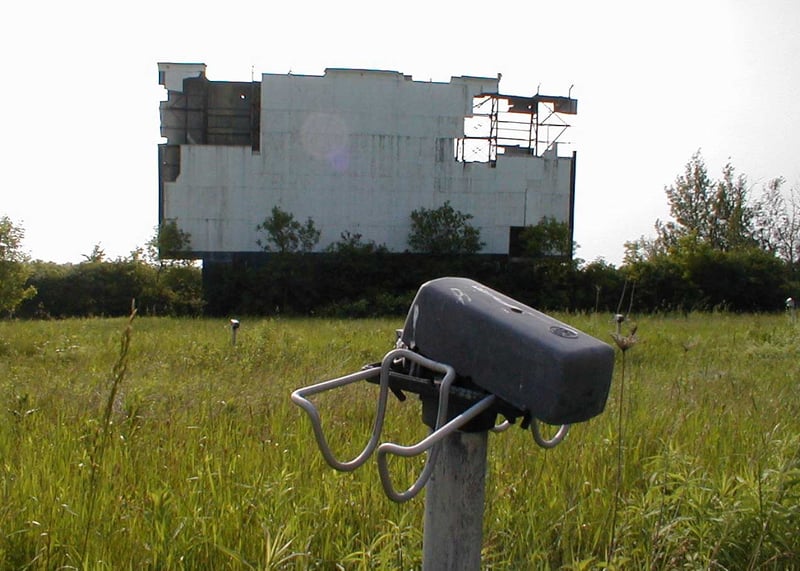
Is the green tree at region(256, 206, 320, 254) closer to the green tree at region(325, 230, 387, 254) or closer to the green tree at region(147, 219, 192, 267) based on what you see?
the green tree at region(325, 230, 387, 254)

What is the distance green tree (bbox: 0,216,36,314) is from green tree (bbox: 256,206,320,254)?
10427 millimetres

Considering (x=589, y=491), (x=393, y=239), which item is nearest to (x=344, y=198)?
(x=393, y=239)

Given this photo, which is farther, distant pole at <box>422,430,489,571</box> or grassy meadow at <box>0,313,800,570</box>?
grassy meadow at <box>0,313,800,570</box>

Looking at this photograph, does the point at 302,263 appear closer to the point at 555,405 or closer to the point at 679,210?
the point at 555,405

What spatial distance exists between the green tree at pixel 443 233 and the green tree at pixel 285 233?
3741 millimetres

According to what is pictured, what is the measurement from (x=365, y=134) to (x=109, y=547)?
2524cm

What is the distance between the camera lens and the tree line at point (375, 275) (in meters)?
24.6

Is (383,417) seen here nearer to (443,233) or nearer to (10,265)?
(10,265)

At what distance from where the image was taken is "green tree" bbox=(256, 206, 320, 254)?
25.0 metres

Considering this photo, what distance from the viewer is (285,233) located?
995 inches

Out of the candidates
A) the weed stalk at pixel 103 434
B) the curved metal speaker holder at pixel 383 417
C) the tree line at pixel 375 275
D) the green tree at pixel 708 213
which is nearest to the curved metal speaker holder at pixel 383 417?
the curved metal speaker holder at pixel 383 417

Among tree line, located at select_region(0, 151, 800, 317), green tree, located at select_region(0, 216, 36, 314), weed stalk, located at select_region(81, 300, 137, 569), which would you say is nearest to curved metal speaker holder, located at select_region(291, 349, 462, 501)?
weed stalk, located at select_region(81, 300, 137, 569)

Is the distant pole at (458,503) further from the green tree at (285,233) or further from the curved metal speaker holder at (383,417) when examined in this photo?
the green tree at (285,233)

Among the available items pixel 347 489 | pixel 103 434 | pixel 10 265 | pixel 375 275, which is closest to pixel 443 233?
pixel 375 275
